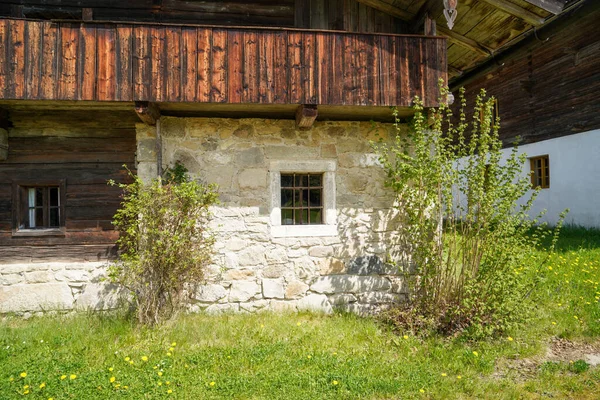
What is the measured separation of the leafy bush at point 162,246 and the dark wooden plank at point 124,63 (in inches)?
42.1

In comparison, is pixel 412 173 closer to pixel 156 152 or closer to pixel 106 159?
pixel 156 152

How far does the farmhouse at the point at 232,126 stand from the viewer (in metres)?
4.47

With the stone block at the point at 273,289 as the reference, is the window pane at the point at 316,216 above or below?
above

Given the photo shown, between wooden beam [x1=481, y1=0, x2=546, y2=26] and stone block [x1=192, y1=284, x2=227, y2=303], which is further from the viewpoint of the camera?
stone block [x1=192, y1=284, x2=227, y2=303]

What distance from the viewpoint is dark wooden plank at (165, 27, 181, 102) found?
450 centimetres

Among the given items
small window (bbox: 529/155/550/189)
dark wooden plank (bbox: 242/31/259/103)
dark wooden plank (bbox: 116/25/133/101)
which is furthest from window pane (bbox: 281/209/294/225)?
small window (bbox: 529/155/550/189)

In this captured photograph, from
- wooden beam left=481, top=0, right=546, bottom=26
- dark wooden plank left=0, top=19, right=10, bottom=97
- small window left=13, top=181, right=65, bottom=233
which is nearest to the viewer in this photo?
dark wooden plank left=0, top=19, right=10, bottom=97

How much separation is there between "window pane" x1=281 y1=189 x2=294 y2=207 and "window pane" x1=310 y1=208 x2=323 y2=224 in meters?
0.33

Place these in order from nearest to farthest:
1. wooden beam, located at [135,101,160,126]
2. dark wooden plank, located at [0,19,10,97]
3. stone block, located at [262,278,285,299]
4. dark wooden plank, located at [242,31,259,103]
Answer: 1. dark wooden plank, located at [0,19,10,97]
2. wooden beam, located at [135,101,160,126]
3. dark wooden plank, located at [242,31,259,103]
4. stone block, located at [262,278,285,299]

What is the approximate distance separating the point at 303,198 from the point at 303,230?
493 millimetres

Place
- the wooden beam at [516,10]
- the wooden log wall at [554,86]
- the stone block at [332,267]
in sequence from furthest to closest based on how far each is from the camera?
the wooden log wall at [554,86] → the stone block at [332,267] → the wooden beam at [516,10]

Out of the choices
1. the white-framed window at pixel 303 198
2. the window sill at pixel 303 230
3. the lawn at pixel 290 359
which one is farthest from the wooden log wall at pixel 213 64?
the lawn at pixel 290 359

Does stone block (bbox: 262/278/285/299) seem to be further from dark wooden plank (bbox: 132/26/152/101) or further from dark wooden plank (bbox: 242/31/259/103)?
dark wooden plank (bbox: 132/26/152/101)

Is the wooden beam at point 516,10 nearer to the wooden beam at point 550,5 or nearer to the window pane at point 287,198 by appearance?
the wooden beam at point 550,5
